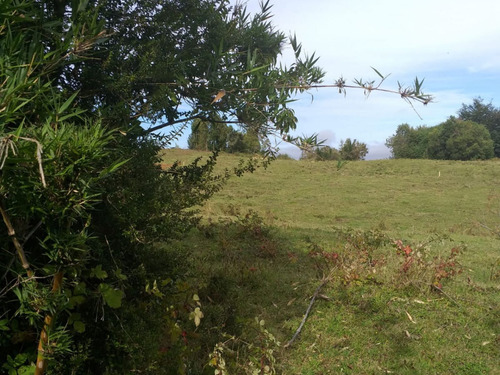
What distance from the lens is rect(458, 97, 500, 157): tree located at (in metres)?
61.0

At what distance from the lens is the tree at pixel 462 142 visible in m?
46.0

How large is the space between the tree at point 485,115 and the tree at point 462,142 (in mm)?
13009

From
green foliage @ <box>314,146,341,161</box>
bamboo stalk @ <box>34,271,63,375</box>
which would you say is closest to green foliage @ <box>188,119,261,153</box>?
green foliage @ <box>314,146,341,161</box>

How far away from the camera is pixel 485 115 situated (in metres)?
65.4

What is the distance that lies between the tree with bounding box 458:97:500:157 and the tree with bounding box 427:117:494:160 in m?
13.0

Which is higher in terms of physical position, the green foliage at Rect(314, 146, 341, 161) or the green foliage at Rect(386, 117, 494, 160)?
the green foliage at Rect(314, 146, 341, 161)

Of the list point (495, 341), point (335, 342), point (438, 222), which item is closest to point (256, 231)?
point (335, 342)

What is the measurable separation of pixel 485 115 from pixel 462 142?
23.6 meters

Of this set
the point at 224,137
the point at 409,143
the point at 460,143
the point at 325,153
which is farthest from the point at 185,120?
the point at 409,143

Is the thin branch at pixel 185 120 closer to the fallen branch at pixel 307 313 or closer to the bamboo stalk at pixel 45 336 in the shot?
the bamboo stalk at pixel 45 336

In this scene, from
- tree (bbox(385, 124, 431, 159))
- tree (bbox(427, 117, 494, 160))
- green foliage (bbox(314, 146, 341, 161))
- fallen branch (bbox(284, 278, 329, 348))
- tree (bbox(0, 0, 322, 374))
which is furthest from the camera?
tree (bbox(385, 124, 431, 159))

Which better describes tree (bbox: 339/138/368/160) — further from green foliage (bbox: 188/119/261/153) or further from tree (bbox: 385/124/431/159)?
tree (bbox: 385/124/431/159)

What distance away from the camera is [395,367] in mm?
4344

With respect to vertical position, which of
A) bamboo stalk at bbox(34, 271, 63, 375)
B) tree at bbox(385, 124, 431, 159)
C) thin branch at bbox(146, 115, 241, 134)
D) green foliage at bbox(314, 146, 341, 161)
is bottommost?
tree at bbox(385, 124, 431, 159)
